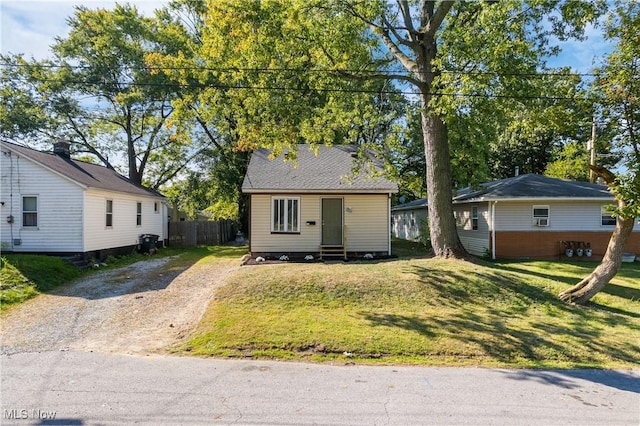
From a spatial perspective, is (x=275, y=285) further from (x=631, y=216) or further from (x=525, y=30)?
(x=525, y=30)

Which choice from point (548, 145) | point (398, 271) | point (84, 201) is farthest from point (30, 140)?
point (548, 145)

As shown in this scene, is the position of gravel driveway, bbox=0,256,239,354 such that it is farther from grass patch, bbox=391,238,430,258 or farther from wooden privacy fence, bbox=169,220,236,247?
wooden privacy fence, bbox=169,220,236,247

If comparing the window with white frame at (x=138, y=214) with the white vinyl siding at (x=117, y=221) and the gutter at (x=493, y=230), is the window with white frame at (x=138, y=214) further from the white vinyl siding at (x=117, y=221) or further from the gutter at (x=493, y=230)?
the gutter at (x=493, y=230)

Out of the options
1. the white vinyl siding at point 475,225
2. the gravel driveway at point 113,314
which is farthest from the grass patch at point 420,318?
the white vinyl siding at point 475,225

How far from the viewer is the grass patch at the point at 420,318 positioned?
618 centimetres

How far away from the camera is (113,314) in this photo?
7.94 metres

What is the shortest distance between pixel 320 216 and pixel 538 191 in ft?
30.6

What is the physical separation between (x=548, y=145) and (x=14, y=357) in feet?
117

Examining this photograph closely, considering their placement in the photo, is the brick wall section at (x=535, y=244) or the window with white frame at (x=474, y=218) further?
the window with white frame at (x=474, y=218)

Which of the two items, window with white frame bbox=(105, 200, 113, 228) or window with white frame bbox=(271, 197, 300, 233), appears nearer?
window with white frame bbox=(271, 197, 300, 233)

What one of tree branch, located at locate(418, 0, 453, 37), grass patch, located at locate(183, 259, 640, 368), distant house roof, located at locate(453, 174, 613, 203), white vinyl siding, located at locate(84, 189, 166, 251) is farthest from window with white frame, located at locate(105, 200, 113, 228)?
distant house roof, located at locate(453, 174, 613, 203)

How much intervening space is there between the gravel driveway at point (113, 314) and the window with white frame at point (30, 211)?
3515 millimetres

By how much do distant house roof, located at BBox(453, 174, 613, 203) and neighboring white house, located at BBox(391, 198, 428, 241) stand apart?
409cm

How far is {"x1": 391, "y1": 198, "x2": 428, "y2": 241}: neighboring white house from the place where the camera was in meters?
21.5
